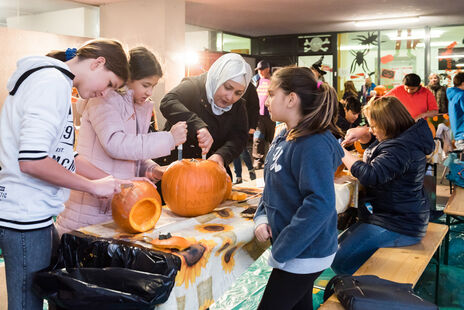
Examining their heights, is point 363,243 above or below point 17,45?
below

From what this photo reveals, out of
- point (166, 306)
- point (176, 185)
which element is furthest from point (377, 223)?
point (166, 306)

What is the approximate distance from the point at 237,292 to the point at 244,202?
1.16 m

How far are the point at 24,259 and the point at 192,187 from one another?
27.7 inches

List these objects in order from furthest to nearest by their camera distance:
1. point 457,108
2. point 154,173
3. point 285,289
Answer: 1. point 457,108
2. point 154,173
3. point 285,289

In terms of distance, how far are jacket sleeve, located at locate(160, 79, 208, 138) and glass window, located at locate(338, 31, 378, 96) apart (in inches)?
419

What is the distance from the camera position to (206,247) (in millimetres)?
1663

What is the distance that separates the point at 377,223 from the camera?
280cm

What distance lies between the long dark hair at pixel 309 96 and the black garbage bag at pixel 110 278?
703 mm

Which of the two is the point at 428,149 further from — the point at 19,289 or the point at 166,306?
the point at 19,289

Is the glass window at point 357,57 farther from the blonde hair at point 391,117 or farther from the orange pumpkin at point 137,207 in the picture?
the orange pumpkin at point 137,207

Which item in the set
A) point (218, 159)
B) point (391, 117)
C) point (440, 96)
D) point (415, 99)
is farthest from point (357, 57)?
point (218, 159)

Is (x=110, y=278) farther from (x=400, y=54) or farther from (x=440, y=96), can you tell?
(x=400, y=54)

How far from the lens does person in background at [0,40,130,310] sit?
1375 mm

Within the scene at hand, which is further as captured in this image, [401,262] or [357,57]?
[357,57]
